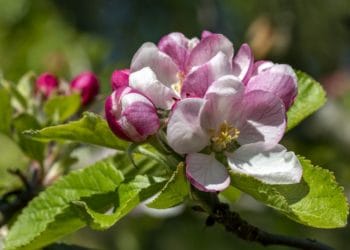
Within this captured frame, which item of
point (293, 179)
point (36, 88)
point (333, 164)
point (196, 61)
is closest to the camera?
point (293, 179)

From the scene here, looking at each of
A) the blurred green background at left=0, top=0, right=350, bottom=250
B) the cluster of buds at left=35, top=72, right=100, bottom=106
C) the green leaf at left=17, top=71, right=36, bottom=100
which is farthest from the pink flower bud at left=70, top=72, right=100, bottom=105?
the blurred green background at left=0, top=0, right=350, bottom=250

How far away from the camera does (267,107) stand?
5.77 feet

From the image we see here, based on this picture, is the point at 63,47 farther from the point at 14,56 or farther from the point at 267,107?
the point at 267,107

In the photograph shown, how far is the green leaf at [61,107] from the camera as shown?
229 centimetres

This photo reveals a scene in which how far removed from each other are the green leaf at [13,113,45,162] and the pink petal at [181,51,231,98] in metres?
0.63

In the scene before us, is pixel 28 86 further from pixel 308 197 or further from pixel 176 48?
pixel 308 197

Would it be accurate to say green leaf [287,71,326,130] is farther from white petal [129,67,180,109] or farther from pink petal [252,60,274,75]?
white petal [129,67,180,109]

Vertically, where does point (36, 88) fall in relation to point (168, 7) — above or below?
above

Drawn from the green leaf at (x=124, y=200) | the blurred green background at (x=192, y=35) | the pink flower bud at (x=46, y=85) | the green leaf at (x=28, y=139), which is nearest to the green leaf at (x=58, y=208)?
the green leaf at (x=124, y=200)

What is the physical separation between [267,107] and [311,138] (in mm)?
2803

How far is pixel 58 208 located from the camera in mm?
1979

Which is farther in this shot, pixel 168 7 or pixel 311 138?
pixel 168 7

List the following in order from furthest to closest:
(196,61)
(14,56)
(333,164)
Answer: (14,56), (333,164), (196,61)

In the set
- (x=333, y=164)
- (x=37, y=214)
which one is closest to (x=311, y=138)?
(x=333, y=164)
